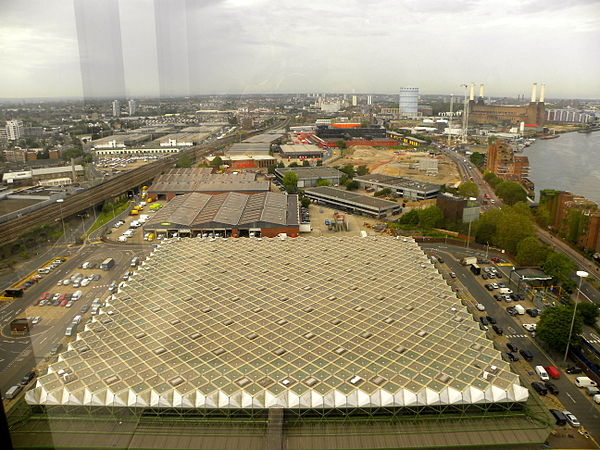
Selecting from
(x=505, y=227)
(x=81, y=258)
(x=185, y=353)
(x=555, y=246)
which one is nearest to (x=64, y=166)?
(x=81, y=258)

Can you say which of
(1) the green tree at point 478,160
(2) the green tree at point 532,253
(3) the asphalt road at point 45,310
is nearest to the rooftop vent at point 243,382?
(3) the asphalt road at point 45,310

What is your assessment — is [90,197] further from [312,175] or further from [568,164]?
[568,164]

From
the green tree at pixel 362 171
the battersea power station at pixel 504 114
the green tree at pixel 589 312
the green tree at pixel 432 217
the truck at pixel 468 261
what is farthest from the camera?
the battersea power station at pixel 504 114

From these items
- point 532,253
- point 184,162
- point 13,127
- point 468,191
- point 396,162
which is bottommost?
point 532,253

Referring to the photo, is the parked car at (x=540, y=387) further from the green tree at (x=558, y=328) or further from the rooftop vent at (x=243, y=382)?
the rooftop vent at (x=243, y=382)

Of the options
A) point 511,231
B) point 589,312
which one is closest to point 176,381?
point 589,312

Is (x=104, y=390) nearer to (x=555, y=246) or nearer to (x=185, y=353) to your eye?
(x=185, y=353)
